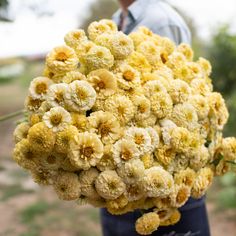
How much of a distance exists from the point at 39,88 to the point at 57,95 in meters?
0.09

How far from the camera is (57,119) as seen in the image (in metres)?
1.31

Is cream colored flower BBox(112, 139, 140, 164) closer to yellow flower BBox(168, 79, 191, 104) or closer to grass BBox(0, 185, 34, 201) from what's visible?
yellow flower BBox(168, 79, 191, 104)

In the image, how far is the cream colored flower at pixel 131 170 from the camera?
4.39 ft

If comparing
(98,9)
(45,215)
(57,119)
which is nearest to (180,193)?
(57,119)

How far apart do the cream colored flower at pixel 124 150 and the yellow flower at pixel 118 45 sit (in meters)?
0.24

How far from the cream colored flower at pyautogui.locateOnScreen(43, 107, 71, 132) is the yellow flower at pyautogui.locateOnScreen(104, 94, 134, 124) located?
0.36 feet

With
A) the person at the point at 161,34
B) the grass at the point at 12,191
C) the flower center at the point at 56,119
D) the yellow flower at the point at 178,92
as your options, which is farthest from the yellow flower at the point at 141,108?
the grass at the point at 12,191

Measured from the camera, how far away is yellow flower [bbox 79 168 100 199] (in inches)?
53.5

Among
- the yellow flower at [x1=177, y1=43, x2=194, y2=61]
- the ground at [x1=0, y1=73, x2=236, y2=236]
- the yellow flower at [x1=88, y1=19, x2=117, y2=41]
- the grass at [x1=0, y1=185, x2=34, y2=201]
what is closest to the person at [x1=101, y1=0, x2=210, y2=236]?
the yellow flower at [x1=177, y1=43, x2=194, y2=61]

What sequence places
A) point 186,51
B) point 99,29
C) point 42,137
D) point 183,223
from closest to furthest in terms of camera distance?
point 42,137 → point 99,29 → point 186,51 → point 183,223

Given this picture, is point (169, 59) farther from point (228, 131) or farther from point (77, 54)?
point (228, 131)

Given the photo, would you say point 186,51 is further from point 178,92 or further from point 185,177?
point 185,177

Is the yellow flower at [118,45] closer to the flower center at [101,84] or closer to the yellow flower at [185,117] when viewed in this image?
the flower center at [101,84]

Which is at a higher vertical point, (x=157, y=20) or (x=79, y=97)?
(x=157, y=20)
